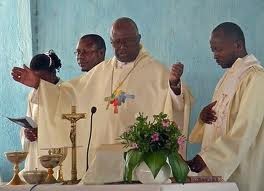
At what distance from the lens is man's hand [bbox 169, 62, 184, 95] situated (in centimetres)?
435

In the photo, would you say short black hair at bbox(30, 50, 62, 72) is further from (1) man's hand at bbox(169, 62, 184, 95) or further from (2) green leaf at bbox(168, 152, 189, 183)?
(2) green leaf at bbox(168, 152, 189, 183)

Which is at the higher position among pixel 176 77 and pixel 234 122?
pixel 176 77

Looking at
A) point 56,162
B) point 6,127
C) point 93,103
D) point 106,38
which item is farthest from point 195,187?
point 6,127

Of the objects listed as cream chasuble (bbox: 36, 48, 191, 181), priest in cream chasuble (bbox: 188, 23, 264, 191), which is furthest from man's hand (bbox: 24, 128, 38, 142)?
priest in cream chasuble (bbox: 188, 23, 264, 191)

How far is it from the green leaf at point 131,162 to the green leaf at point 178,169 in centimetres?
16

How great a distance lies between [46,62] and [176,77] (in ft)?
4.53

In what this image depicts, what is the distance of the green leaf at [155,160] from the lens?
10.9 feet

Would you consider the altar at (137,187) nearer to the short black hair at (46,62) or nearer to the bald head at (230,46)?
the bald head at (230,46)

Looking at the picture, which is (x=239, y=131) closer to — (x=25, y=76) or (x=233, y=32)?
(x=233, y=32)

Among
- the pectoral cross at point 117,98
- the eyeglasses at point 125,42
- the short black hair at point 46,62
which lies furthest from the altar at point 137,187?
the short black hair at point 46,62

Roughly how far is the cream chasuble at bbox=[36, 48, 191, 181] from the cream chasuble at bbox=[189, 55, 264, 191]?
0.29 metres

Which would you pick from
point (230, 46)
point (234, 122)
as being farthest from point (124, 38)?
point (234, 122)

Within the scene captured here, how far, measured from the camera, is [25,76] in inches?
168

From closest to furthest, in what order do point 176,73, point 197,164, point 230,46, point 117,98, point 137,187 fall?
point 137,187 < point 197,164 < point 176,73 < point 230,46 < point 117,98
